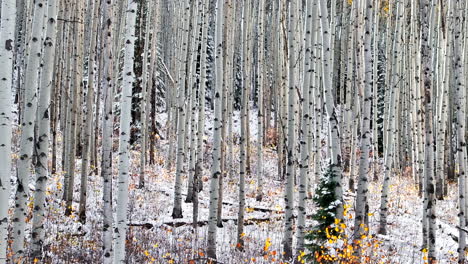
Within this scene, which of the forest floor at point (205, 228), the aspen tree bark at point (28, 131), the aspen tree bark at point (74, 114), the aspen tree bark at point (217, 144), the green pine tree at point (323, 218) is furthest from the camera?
the aspen tree bark at point (74, 114)

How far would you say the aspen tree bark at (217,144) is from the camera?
679 cm

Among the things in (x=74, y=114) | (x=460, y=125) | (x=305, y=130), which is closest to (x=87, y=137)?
(x=74, y=114)

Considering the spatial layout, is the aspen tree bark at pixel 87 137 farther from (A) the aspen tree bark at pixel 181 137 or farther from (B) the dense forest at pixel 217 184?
(A) the aspen tree bark at pixel 181 137

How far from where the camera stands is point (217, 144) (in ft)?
23.0

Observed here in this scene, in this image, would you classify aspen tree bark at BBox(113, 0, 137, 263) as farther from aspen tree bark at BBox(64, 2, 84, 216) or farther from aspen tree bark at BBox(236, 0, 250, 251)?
aspen tree bark at BBox(64, 2, 84, 216)

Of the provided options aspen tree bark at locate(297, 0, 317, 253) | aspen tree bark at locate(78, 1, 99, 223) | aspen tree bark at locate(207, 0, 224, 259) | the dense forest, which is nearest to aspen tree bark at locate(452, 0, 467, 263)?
the dense forest

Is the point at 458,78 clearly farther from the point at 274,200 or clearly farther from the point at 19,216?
the point at 19,216

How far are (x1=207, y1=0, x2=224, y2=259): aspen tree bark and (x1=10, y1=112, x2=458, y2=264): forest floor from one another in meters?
0.35

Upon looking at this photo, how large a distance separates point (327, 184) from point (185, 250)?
8.58 feet

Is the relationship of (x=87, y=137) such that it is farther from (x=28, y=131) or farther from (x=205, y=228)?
(x=28, y=131)

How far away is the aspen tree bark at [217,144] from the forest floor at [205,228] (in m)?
0.35

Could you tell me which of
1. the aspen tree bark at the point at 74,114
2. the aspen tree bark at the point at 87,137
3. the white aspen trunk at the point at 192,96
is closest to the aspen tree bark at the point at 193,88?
the white aspen trunk at the point at 192,96

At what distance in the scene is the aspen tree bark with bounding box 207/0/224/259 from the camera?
267 inches

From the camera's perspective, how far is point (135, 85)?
19125mm
